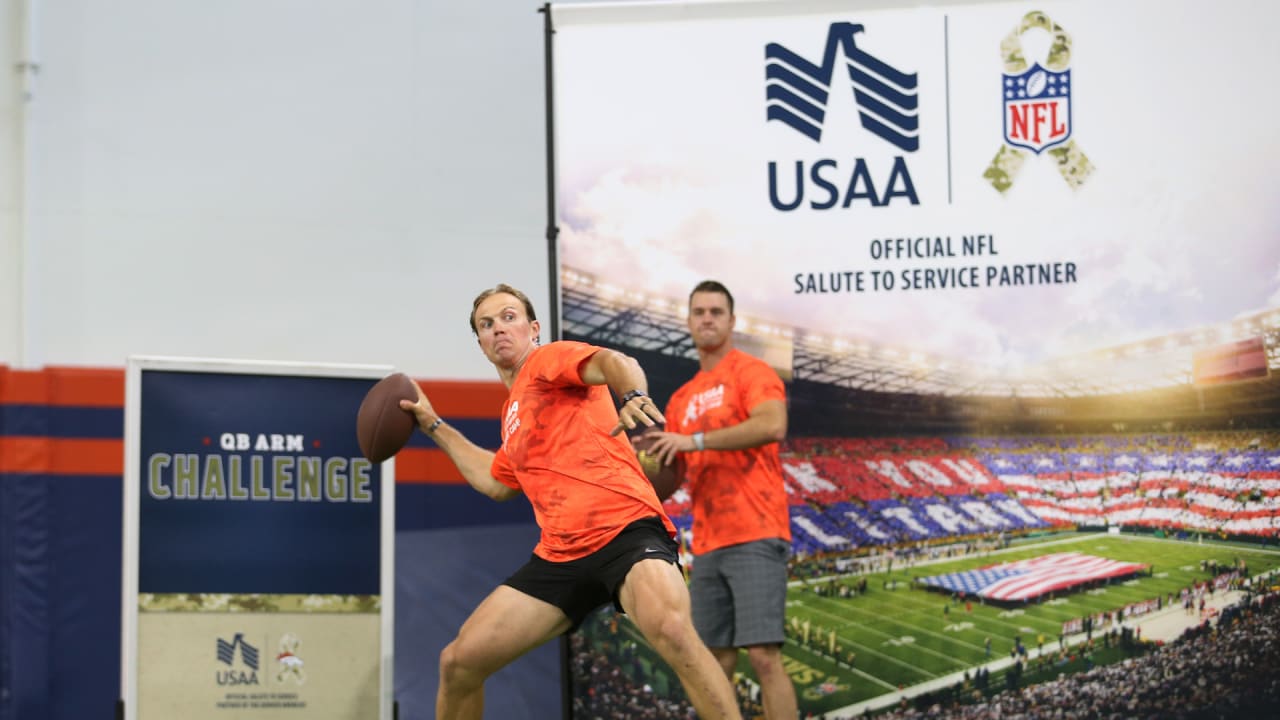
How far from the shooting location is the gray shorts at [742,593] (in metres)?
4.42

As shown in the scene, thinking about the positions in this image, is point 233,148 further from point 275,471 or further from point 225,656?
point 225,656

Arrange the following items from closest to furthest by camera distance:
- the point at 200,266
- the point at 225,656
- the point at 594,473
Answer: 1. the point at 594,473
2. the point at 225,656
3. the point at 200,266

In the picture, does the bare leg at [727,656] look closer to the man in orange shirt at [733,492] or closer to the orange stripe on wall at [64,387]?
the man in orange shirt at [733,492]

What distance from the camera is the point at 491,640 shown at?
3.57 metres

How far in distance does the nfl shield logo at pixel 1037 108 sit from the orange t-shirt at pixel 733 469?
1442mm

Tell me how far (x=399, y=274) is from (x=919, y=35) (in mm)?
2422

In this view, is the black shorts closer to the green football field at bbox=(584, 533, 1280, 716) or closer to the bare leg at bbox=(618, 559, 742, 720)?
the bare leg at bbox=(618, 559, 742, 720)

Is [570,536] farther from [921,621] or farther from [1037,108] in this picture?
[1037,108]

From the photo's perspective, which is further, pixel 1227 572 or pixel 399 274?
pixel 399 274

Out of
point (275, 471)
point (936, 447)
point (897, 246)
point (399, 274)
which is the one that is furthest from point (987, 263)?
point (275, 471)

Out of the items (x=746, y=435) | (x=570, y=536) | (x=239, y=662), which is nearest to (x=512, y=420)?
(x=570, y=536)

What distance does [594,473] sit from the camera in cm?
364

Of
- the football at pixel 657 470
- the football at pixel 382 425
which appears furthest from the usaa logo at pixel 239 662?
the football at pixel 657 470

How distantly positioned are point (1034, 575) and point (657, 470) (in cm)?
160
